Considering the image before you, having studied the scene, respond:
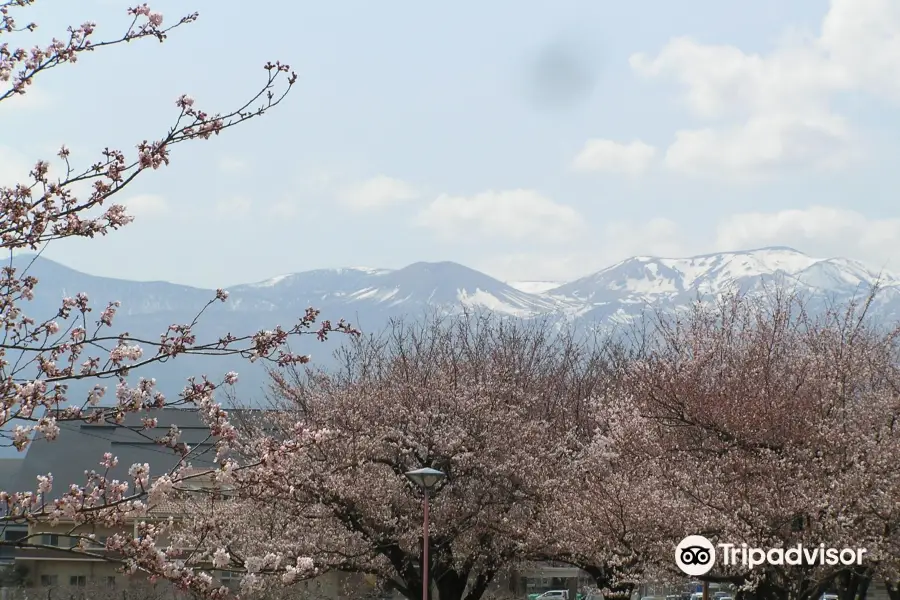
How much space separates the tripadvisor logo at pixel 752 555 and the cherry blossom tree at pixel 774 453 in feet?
0.50

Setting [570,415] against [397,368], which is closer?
[397,368]

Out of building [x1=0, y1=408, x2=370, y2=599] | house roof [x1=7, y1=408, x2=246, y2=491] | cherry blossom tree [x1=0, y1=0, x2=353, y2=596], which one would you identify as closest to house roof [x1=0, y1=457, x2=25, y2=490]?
building [x1=0, y1=408, x2=370, y2=599]

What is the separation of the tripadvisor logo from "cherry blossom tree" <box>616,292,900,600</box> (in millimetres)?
154

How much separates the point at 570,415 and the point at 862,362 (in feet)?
42.6

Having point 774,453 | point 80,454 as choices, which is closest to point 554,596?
point 80,454

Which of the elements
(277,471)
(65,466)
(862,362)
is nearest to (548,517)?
(862,362)

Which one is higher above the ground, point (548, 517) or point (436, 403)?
point (436, 403)

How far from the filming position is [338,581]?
44.4 m

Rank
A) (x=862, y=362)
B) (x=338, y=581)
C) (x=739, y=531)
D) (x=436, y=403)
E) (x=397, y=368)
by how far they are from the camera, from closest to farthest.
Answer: (x=739, y=531) → (x=862, y=362) → (x=436, y=403) → (x=397, y=368) → (x=338, y=581)

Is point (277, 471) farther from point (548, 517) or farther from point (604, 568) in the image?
point (604, 568)

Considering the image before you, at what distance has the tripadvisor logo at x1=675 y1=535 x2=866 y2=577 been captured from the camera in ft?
63.4

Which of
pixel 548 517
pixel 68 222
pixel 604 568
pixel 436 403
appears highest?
pixel 68 222

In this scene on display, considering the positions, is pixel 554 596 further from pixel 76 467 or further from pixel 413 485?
pixel 413 485

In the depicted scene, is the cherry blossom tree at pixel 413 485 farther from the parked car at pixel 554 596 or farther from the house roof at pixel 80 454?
the parked car at pixel 554 596
